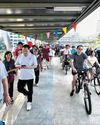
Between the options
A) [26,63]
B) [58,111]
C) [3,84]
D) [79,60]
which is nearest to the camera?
[3,84]

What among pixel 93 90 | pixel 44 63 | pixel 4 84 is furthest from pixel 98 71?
pixel 44 63

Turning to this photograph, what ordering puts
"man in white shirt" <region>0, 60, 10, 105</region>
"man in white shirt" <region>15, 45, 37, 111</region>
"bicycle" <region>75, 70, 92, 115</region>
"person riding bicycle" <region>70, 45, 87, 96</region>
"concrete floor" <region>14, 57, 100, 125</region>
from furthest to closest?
"person riding bicycle" <region>70, 45, 87, 96</region> < "man in white shirt" <region>15, 45, 37, 111</region> < "bicycle" <region>75, 70, 92, 115</region> < "concrete floor" <region>14, 57, 100, 125</region> < "man in white shirt" <region>0, 60, 10, 105</region>

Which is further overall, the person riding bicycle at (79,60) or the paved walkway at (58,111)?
the person riding bicycle at (79,60)

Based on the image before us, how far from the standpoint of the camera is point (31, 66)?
6.67 metres

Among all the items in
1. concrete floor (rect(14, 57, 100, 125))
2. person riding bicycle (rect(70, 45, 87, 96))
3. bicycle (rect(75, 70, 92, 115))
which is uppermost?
person riding bicycle (rect(70, 45, 87, 96))

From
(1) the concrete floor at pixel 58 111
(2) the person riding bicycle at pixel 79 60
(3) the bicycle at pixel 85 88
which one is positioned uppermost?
(2) the person riding bicycle at pixel 79 60

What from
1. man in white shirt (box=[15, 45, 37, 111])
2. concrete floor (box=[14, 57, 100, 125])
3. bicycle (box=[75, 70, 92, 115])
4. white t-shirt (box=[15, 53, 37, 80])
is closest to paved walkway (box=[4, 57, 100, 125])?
concrete floor (box=[14, 57, 100, 125])

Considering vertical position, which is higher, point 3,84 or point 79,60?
point 3,84

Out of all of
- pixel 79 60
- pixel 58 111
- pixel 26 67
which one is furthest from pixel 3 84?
pixel 79 60

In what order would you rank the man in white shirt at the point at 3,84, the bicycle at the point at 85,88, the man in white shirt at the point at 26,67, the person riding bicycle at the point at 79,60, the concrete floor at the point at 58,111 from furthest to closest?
the person riding bicycle at the point at 79,60
the man in white shirt at the point at 26,67
the bicycle at the point at 85,88
the concrete floor at the point at 58,111
the man in white shirt at the point at 3,84

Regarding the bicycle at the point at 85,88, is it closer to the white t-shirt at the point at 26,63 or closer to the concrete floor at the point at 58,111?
the concrete floor at the point at 58,111

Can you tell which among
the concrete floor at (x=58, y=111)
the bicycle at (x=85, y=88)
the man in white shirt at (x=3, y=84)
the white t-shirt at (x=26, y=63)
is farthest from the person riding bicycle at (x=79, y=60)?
the man in white shirt at (x=3, y=84)

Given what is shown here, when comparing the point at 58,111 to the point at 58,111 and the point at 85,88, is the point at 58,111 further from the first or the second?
the point at 85,88

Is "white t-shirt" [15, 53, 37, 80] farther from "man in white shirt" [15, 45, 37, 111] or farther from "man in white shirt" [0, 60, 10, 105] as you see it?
"man in white shirt" [0, 60, 10, 105]
